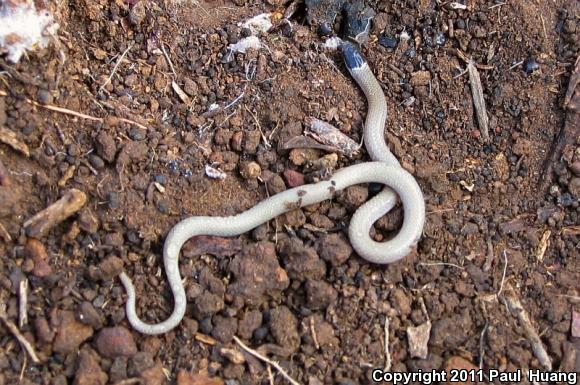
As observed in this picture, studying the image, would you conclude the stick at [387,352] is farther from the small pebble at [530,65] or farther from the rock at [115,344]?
the small pebble at [530,65]

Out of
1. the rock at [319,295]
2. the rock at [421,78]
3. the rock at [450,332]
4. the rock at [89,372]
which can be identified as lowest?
the rock at [89,372]

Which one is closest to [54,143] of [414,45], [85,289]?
[85,289]


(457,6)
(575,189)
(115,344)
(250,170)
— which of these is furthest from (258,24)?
(575,189)

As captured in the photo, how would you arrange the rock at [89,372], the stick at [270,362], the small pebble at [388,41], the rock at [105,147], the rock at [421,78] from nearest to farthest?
the rock at [89,372] < the stick at [270,362] < the rock at [105,147] < the rock at [421,78] < the small pebble at [388,41]

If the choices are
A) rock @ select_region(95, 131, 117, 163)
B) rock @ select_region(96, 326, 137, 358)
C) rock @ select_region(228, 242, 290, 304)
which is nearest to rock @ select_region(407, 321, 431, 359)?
rock @ select_region(228, 242, 290, 304)

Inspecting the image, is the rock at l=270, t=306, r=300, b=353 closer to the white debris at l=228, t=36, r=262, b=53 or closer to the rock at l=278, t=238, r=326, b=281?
the rock at l=278, t=238, r=326, b=281

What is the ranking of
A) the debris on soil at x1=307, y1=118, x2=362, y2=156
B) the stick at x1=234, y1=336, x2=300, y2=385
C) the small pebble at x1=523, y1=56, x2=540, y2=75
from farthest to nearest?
the small pebble at x1=523, y1=56, x2=540, y2=75 < the debris on soil at x1=307, y1=118, x2=362, y2=156 < the stick at x1=234, y1=336, x2=300, y2=385

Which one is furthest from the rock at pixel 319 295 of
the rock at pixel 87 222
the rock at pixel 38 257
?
the rock at pixel 38 257
